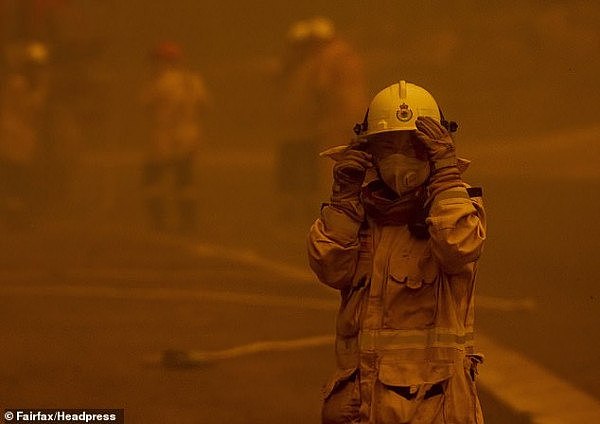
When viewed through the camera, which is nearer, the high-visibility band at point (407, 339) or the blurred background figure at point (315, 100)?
the high-visibility band at point (407, 339)

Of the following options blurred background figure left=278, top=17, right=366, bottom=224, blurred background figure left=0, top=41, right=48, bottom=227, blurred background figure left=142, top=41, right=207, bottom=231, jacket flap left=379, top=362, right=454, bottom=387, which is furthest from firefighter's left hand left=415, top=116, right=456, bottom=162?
blurred background figure left=0, top=41, right=48, bottom=227

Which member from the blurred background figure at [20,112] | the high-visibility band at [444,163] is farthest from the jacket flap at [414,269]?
Answer: the blurred background figure at [20,112]

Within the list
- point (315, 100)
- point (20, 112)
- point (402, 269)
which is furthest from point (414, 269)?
point (20, 112)

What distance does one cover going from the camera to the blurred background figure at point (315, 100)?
977 centimetres

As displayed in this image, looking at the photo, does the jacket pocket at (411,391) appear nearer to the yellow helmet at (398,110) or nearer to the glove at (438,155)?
the glove at (438,155)

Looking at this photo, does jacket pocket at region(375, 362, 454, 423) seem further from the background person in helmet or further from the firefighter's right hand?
the firefighter's right hand

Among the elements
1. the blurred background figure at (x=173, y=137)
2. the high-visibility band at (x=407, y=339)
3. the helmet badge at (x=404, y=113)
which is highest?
the blurred background figure at (x=173, y=137)

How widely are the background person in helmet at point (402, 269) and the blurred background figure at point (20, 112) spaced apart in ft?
25.0

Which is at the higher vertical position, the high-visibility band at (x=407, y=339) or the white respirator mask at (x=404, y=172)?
the white respirator mask at (x=404, y=172)

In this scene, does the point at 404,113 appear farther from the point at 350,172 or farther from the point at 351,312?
the point at 351,312

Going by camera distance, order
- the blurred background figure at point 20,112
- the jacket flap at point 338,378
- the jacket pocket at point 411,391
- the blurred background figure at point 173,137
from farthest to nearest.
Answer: the blurred background figure at point 20,112 → the blurred background figure at point 173,137 → the jacket flap at point 338,378 → the jacket pocket at point 411,391

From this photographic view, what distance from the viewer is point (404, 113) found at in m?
3.21

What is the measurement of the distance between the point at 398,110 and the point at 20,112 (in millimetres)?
7810

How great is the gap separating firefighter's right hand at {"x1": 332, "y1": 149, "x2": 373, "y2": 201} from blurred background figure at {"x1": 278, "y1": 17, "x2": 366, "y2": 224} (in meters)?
6.46
